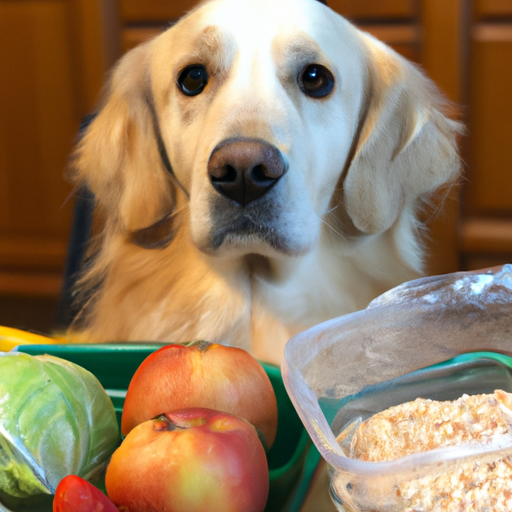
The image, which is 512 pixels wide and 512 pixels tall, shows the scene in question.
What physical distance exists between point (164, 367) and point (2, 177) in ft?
4.95

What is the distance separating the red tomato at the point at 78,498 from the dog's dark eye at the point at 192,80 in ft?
1.72

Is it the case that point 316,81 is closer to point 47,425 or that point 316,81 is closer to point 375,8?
point 47,425

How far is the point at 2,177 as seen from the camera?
70.9 inches

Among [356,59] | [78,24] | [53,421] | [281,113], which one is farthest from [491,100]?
[53,421]

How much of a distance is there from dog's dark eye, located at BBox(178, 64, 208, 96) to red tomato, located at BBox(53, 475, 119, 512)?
20.7 inches

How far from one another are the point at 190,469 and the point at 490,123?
1264 mm

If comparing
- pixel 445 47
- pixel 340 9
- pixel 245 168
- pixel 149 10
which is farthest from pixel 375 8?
pixel 245 168

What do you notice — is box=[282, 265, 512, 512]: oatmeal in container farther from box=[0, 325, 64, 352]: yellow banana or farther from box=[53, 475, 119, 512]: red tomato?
box=[0, 325, 64, 352]: yellow banana

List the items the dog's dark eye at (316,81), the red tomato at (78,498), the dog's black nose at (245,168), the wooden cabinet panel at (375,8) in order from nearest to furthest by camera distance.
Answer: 1. the red tomato at (78,498)
2. the dog's black nose at (245,168)
3. the dog's dark eye at (316,81)
4. the wooden cabinet panel at (375,8)

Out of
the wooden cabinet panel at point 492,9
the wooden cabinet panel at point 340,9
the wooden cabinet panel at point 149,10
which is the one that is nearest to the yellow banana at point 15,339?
the wooden cabinet panel at point 340,9

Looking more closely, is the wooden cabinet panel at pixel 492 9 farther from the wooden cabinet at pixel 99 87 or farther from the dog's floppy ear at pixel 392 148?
the dog's floppy ear at pixel 392 148

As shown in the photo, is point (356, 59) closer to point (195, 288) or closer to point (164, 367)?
point (195, 288)

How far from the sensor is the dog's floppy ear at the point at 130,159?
831 millimetres

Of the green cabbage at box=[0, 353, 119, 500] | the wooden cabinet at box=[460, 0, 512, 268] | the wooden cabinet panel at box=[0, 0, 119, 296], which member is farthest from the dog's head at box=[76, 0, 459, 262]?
the wooden cabinet panel at box=[0, 0, 119, 296]
